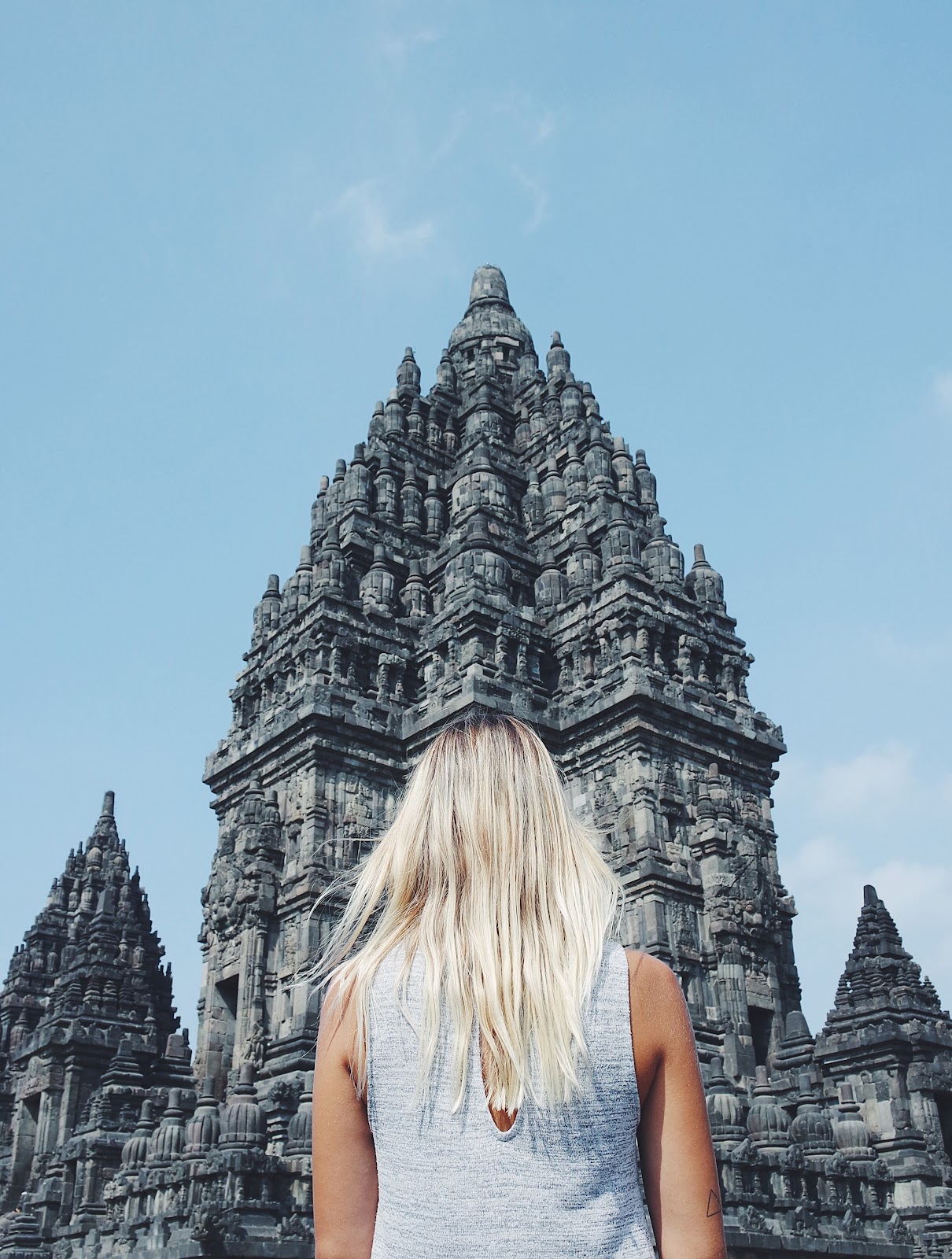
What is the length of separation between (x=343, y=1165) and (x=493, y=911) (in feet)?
1.85

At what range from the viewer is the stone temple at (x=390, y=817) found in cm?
1816

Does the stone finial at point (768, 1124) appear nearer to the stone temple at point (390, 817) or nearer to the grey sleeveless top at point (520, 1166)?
the stone temple at point (390, 817)

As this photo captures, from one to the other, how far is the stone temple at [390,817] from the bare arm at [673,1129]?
14223 millimetres

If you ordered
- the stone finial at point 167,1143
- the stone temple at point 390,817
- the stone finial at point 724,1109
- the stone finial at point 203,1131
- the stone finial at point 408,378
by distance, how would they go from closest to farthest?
the stone finial at point 203,1131, the stone finial at point 167,1143, the stone temple at point 390,817, the stone finial at point 724,1109, the stone finial at point 408,378

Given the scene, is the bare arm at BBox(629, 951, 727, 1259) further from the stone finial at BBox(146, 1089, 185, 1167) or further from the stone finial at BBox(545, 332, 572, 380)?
the stone finial at BBox(545, 332, 572, 380)

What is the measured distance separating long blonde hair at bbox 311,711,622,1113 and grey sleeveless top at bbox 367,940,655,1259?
0.03 metres

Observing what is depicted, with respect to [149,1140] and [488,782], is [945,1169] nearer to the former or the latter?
[149,1140]

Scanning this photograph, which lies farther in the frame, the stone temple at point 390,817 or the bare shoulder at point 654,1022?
the stone temple at point 390,817

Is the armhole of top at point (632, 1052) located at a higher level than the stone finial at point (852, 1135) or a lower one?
lower

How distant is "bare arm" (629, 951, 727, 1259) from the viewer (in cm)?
226

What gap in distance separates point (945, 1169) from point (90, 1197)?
14403 mm

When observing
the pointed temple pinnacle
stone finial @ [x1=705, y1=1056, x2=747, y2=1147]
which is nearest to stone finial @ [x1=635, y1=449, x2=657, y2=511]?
the pointed temple pinnacle

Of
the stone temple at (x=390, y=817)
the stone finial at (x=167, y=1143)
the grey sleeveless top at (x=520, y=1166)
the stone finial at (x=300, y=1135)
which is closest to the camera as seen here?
the grey sleeveless top at (x=520, y=1166)

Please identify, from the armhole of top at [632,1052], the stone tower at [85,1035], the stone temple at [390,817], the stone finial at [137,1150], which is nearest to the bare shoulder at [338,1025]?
the armhole of top at [632,1052]
